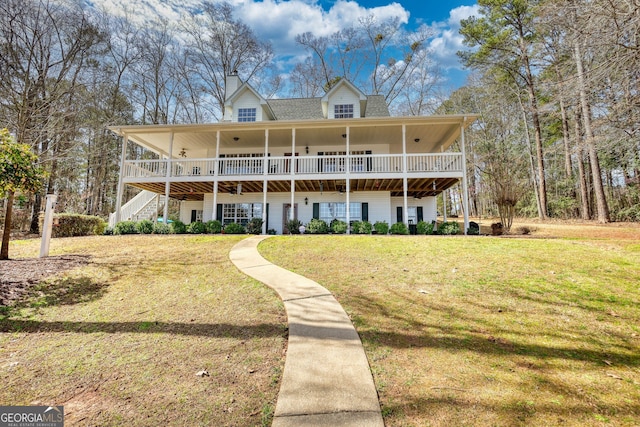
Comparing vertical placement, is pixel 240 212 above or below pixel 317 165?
below

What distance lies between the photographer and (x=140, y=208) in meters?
16.7

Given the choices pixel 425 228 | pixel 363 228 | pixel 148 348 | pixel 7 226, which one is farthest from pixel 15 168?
pixel 425 228

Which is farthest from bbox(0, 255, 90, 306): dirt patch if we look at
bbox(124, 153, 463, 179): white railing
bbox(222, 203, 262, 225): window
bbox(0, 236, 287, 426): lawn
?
bbox(222, 203, 262, 225): window

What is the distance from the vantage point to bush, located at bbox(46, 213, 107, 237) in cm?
1279

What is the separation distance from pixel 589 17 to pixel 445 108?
24510mm

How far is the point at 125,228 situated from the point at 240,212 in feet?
19.2

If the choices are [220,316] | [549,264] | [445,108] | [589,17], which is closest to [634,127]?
[589,17]

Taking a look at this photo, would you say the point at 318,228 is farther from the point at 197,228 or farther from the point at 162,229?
the point at 162,229

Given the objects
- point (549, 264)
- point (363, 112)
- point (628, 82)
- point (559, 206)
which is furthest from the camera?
point (559, 206)

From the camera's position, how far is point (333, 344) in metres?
3.29

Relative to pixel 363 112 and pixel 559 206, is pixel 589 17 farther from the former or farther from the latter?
pixel 559 206

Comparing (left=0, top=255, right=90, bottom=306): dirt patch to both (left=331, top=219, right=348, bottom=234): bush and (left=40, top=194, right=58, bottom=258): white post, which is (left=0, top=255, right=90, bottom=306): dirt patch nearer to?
(left=40, top=194, right=58, bottom=258): white post

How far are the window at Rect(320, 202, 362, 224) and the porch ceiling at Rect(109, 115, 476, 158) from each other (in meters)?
3.74

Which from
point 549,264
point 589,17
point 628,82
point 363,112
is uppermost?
point 363,112
